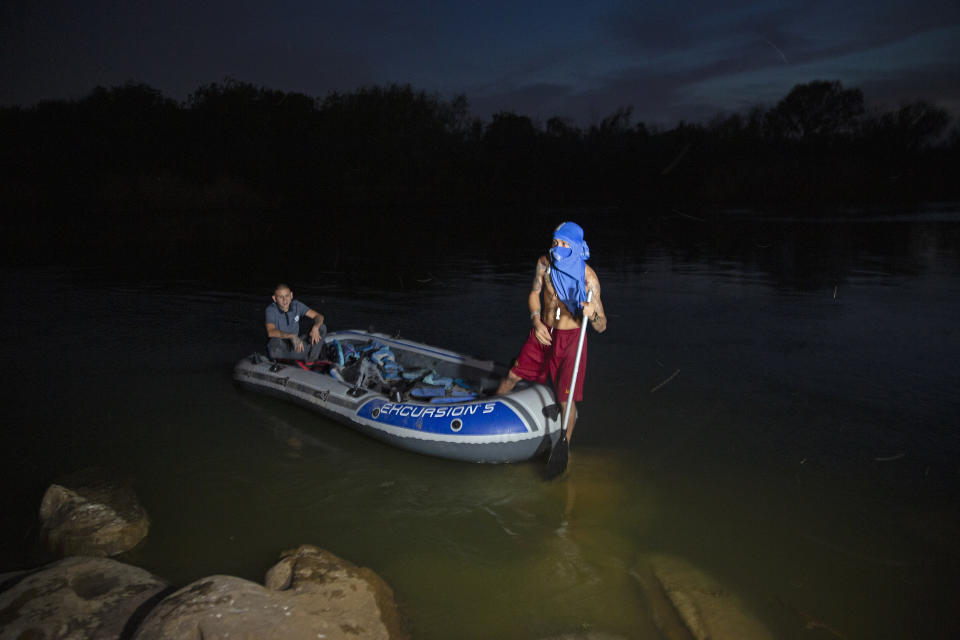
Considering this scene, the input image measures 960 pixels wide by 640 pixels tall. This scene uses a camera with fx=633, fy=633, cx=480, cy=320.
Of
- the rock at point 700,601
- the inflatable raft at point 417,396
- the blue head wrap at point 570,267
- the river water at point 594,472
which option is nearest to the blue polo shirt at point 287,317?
the inflatable raft at point 417,396

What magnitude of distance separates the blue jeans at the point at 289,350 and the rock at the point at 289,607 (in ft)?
11.4

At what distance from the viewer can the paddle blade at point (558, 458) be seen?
17.2 feet

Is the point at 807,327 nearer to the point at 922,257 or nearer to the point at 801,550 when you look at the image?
the point at 801,550

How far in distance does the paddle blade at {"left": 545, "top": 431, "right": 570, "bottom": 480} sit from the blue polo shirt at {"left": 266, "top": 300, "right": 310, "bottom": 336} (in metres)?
3.43

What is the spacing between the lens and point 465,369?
6.72 m

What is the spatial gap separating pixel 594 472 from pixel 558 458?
45 centimetres

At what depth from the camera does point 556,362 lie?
17.3ft

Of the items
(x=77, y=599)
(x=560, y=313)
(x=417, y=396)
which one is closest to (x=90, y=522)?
(x=77, y=599)

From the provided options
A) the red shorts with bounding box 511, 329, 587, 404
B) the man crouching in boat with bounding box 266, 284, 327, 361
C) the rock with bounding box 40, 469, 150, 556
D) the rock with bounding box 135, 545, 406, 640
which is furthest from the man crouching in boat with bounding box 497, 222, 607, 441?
the rock with bounding box 40, 469, 150, 556

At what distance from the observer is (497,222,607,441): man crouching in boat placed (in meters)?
4.88

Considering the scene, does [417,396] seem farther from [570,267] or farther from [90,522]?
[90,522]

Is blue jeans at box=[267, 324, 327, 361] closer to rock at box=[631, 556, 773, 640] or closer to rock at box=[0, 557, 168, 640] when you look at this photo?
rock at box=[0, 557, 168, 640]

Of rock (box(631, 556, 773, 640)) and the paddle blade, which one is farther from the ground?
the paddle blade

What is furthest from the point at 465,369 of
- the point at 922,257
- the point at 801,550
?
the point at 922,257
